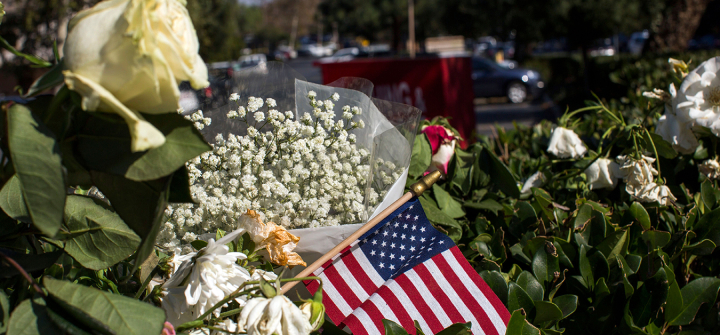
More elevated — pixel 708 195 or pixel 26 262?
pixel 26 262

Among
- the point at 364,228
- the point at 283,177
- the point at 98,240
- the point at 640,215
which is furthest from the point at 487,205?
the point at 98,240

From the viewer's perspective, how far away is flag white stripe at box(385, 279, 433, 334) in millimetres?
1281

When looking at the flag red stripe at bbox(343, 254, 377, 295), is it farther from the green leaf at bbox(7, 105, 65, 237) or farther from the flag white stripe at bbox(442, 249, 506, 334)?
the green leaf at bbox(7, 105, 65, 237)

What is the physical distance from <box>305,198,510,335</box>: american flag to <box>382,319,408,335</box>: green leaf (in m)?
0.05

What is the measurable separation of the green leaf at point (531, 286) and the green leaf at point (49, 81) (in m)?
1.27

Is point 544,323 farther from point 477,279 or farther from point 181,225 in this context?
point 181,225

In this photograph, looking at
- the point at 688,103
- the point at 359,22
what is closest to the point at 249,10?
the point at 359,22

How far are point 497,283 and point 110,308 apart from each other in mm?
1045

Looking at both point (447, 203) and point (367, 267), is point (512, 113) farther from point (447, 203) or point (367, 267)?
point (367, 267)

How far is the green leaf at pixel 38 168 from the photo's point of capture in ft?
2.35

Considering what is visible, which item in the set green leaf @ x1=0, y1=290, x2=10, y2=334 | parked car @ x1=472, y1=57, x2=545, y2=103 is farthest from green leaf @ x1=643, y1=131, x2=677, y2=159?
parked car @ x1=472, y1=57, x2=545, y2=103

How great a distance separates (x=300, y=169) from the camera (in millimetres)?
1350

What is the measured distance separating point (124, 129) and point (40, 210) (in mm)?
170

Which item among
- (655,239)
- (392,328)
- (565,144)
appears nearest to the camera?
(392,328)
